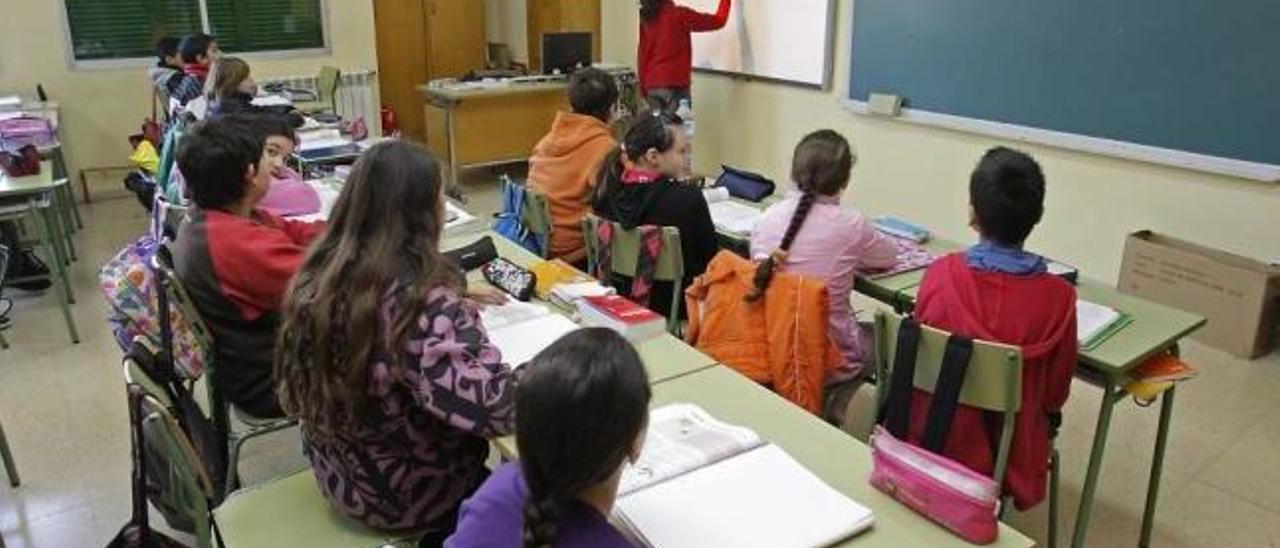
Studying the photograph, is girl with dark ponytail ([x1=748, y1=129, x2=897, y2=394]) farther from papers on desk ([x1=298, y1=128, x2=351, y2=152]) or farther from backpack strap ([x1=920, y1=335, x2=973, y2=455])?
papers on desk ([x1=298, y1=128, x2=351, y2=152])

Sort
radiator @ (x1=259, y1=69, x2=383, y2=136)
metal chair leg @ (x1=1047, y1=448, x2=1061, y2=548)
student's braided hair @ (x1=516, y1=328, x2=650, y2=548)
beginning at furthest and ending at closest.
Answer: radiator @ (x1=259, y1=69, x2=383, y2=136) → metal chair leg @ (x1=1047, y1=448, x2=1061, y2=548) → student's braided hair @ (x1=516, y1=328, x2=650, y2=548)

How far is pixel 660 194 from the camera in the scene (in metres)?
2.77

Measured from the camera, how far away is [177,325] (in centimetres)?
229

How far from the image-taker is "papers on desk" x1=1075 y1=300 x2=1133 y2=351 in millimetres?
2078

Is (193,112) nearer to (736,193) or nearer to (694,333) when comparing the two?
(736,193)

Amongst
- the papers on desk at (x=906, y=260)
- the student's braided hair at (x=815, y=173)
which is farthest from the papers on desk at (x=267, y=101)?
the papers on desk at (x=906, y=260)

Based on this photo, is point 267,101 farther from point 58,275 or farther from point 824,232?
point 824,232

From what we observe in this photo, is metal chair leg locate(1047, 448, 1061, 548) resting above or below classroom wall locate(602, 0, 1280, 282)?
below

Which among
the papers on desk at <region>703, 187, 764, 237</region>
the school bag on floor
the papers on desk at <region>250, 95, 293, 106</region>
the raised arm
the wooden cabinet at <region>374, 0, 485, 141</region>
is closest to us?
the papers on desk at <region>703, 187, 764, 237</region>

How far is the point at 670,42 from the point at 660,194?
355cm

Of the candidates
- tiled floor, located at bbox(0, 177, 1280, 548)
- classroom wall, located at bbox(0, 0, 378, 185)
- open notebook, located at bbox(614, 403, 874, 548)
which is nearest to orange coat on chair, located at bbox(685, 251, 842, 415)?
open notebook, located at bbox(614, 403, 874, 548)

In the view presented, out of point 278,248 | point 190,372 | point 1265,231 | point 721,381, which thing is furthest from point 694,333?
point 1265,231

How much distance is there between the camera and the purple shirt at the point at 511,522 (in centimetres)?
102

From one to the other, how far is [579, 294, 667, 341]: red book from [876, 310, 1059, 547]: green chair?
51cm
